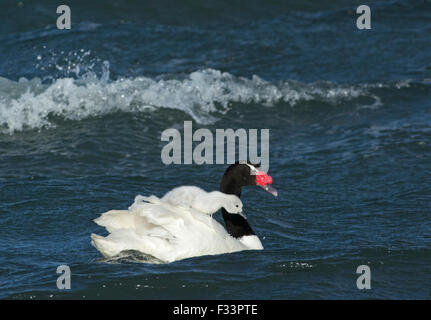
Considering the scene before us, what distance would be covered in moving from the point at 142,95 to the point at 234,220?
655 cm

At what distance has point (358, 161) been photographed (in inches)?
511

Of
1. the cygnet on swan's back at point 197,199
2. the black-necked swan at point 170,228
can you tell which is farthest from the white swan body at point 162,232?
the cygnet on swan's back at point 197,199

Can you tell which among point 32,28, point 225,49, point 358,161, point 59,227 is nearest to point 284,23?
point 225,49

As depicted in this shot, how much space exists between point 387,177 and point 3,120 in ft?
19.4

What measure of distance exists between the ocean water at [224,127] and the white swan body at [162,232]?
4.8 inches

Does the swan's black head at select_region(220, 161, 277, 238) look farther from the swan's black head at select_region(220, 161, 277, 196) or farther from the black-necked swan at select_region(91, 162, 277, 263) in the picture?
the black-necked swan at select_region(91, 162, 277, 263)

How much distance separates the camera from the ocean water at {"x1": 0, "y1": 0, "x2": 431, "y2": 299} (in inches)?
329

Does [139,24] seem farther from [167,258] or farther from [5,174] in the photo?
[167,258]

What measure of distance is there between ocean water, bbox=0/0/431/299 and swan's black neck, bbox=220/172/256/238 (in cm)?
40

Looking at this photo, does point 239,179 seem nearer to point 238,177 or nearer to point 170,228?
point 238,177

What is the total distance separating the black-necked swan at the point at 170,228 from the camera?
838 cm

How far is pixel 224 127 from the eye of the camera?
1480 centimetres

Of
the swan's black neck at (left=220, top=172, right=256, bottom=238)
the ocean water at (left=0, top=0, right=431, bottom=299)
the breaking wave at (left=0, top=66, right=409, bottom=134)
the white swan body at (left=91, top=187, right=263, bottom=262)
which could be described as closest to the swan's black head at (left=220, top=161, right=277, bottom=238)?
the swan's black neck at (left=220, top=172, right=256, bottom=238)

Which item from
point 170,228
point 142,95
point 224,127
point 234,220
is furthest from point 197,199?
point 142,95
